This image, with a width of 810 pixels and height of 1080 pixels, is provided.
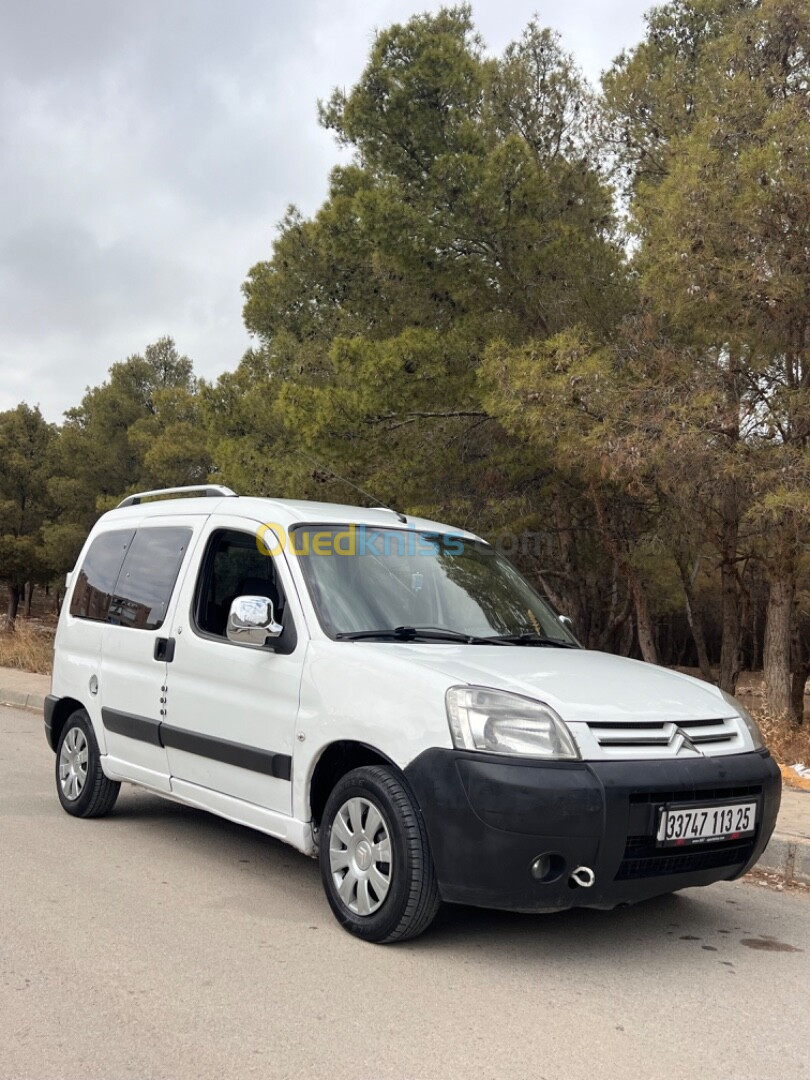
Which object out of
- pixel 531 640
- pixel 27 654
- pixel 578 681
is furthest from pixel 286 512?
pixel 27 654

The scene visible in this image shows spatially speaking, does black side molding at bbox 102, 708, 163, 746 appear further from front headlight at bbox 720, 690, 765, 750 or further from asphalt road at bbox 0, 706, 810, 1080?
front headlight at bbox 720, 690, 765, 750

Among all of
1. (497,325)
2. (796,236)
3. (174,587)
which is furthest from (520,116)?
(174,587)

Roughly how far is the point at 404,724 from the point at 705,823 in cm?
125

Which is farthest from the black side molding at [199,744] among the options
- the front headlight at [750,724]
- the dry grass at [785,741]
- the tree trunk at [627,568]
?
the tree trunk at [627,568]

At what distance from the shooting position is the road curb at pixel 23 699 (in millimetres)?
13000

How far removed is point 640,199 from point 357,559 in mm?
8709

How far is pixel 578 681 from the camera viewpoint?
429cm

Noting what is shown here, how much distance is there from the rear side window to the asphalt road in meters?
1.36

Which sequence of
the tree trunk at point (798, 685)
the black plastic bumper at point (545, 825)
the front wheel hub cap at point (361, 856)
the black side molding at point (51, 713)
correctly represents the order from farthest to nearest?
the tree trunk at point (798, 685) → the black side molding at point (51, 713) → the front wheel hub cap at point (361, 856) → the black plastic bumper at point (545, 825)

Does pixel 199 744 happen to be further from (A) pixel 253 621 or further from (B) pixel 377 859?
(B) pixel 377 859

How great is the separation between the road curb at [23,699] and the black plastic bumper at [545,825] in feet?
32.8

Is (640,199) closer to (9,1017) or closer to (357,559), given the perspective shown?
(357,559)

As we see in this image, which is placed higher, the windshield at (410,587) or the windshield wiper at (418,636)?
the windshield at (410,587)

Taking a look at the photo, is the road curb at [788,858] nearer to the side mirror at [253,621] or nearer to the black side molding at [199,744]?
the black side molding at [199,744]
